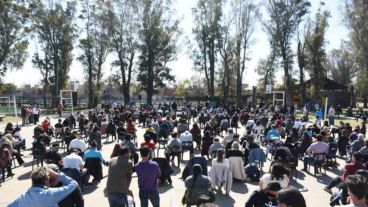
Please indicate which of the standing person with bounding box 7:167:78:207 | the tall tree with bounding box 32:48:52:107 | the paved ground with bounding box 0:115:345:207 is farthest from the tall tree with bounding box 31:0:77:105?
the standing person with bounding box 7:167:78:207

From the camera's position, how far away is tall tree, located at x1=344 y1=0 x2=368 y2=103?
44.2m

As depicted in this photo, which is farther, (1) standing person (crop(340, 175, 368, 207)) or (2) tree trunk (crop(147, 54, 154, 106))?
(2) tree trunk (crop(147, 54, 154, 106))

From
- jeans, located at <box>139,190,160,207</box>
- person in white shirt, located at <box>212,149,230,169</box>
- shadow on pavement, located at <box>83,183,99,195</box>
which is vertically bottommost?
shadow on pavement, located at <box>83,183,99,195</box>

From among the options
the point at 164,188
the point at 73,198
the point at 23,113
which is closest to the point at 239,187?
the point at 164,188

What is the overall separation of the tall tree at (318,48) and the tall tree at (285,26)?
210 cm

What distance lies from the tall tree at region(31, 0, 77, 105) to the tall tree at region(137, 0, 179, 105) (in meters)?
10.5

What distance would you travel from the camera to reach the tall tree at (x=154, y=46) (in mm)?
47000

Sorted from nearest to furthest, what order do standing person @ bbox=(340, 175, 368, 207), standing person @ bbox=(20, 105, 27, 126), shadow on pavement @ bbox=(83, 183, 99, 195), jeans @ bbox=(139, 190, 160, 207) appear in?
1. standing person @ bbox=(340, 175, 368, 207)
2. jeans @ bbox=(139, 190, 160, 207)
3. shadow on pavement @ bbox=(83, 183, 99, 195)
4. standing person @ bbox=(20, 105, 27, 126)

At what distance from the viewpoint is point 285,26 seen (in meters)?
46.6

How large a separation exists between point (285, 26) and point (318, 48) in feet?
16.0

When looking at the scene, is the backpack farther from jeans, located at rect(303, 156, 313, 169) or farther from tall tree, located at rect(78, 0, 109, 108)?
tall tree, located at rect(78, 0, 109, 108)

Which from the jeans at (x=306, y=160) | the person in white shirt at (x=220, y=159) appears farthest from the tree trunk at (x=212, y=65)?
the person in white shirt at (x=220, y=159)

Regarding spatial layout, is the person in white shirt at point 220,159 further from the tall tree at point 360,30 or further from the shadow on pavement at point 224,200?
the tall tree at point 360,30

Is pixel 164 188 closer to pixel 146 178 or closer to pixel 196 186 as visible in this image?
pixel 196 186
